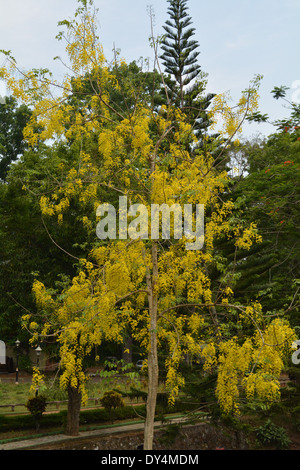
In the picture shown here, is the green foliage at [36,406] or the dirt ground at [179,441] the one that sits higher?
the green foliage at [36,406]

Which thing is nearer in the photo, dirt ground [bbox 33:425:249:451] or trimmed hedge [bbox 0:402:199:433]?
dirt ground [bbox 33:425:249:451]

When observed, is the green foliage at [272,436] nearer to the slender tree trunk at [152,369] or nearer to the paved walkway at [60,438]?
the paved walkway at [60,438]

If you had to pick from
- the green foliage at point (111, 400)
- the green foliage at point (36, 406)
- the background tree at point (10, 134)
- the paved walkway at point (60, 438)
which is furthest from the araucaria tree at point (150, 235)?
the background tree at point (10, 134)

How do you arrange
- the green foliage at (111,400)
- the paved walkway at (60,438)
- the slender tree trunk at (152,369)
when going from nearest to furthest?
the slender tree trunk at (152,369) < the paved walkway at (60,438) < the green foliage at (111,400)

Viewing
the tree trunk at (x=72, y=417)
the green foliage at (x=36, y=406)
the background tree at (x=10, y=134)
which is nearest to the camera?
the tree trunk at (x=72, y=417)

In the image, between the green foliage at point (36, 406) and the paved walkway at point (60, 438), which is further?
the green foliage at point (36, 406)

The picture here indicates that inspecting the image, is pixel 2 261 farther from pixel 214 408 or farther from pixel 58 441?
pixel 214 408

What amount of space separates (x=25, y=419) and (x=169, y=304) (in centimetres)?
590

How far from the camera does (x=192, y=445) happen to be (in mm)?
12297

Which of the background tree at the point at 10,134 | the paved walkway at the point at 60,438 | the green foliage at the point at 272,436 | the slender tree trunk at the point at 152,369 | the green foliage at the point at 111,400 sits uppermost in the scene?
the background tree at the point at 10,134

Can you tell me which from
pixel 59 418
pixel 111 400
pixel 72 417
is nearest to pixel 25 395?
pixel 59 418

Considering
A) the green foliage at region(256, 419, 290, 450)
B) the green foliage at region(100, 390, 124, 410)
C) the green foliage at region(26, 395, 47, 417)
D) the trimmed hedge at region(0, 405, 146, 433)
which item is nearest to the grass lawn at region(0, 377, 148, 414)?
the green foliage at region(100, 390, 124, 410)

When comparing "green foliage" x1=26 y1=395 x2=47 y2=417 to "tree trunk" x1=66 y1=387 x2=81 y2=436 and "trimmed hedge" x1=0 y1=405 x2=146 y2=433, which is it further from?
"tree trunk" x1=66 y1=387 x2=81 y2=436
